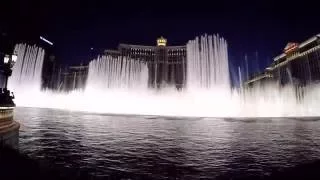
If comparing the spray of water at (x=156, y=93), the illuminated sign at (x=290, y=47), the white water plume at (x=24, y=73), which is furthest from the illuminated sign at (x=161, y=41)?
the white water plume at (x=24, y=73)

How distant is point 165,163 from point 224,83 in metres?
38.6

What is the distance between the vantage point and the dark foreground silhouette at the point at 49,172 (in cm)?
628

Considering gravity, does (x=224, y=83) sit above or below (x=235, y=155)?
above

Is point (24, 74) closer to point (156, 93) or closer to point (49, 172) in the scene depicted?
point (156, 93)

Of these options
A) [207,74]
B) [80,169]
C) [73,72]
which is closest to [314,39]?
[207,74]

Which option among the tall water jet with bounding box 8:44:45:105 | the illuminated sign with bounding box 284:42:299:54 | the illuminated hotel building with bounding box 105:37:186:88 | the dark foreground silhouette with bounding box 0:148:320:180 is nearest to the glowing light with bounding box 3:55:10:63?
the dark foreground silhouette with bounding box 0:148:320:180

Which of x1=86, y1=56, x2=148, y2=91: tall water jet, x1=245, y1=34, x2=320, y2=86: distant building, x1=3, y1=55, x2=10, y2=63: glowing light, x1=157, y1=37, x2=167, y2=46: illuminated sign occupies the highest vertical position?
x1=157, y1=37, x2=167, y2=46: illuminated sign

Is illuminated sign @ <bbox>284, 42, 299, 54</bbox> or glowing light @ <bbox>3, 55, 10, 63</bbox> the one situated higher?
illuminated sign @ <bbox>284, 42, 299, 54</bbox>

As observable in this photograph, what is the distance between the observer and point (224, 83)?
44938 millimetres

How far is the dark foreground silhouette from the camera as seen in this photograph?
628 cm

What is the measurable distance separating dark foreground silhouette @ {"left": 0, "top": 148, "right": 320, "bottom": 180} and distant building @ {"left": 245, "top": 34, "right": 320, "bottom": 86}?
305 feet

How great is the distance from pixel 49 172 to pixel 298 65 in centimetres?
11104

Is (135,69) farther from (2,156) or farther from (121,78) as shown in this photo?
(2,156)

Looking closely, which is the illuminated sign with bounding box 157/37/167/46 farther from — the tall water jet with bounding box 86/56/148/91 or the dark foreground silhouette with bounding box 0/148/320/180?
the dark foreground silhouette with bounding box 0/148/320/180
